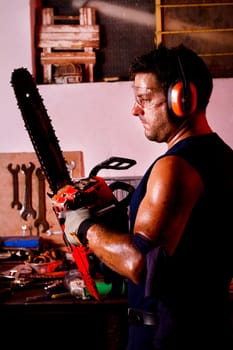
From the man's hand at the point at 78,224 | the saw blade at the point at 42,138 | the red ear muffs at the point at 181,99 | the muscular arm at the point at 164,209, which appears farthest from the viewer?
the saw blade at the point at 42,138

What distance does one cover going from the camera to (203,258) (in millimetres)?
1487

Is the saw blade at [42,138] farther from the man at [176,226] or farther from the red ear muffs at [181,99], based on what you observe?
the red ear muffs at [181,99]

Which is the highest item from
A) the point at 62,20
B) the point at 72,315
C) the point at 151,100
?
the point at 62,20

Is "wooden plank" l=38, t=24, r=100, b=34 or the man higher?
"wooden plank" l=38, t=24, r=100, b=34

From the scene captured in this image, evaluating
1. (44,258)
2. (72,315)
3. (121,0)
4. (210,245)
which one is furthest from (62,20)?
(210,245)

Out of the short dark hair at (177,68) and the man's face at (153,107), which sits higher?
the short dark hair at (177,68)

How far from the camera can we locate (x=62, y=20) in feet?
12.0

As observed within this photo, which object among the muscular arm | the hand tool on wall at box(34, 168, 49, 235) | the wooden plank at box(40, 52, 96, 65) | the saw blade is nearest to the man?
the muscular arm

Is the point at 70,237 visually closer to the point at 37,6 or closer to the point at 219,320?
the point at 219,320

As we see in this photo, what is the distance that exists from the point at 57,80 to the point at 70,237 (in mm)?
2060

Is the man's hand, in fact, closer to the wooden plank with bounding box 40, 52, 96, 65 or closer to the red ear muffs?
the red ear muffs

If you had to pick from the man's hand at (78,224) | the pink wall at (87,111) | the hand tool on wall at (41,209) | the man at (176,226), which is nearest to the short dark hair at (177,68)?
the man at (176,226)

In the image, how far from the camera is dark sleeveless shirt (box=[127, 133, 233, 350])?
1.45 meters

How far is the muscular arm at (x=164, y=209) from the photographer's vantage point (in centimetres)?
139
